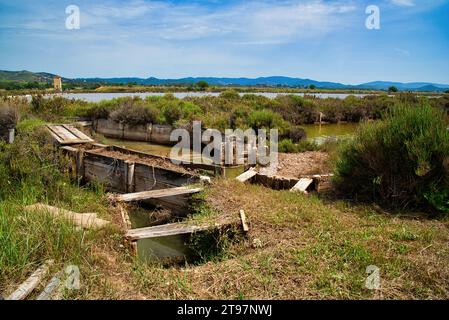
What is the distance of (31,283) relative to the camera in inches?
131

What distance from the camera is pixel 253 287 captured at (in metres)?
3.50

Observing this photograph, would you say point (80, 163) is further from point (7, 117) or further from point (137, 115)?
point (137, 115)

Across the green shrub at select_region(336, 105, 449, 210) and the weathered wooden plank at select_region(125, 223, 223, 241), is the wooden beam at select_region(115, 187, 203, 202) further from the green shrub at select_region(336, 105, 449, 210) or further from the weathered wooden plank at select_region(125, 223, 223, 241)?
the green shrub at select_region(336, 105, 449, 210)

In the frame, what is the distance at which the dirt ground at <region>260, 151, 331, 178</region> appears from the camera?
366 inches

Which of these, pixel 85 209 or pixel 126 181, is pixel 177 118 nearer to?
pixel 126 181

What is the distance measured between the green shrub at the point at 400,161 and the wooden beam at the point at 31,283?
4808 mm

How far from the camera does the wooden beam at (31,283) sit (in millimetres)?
3152

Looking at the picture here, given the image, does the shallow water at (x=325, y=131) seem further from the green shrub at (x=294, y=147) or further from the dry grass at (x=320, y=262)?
the dry grass at (x=320, y=262)

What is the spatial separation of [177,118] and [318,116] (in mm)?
12252

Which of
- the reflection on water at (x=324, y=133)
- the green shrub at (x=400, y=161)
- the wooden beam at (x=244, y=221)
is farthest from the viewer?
→ the reflection on water at (x=324, y=133)

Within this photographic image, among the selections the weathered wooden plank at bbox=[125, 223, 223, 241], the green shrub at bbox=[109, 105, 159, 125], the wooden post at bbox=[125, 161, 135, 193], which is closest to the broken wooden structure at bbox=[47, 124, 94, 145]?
the wooden post at bbox=[125, 161, 135, 193]

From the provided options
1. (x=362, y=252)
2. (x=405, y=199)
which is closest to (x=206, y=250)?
(x=362, y=252)

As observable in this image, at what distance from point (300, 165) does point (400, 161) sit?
14.7ft

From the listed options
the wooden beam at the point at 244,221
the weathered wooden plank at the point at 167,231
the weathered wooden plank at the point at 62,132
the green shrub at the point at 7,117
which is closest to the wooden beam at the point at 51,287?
the weathered wooden plank at the point at 167,231
